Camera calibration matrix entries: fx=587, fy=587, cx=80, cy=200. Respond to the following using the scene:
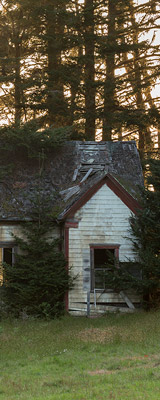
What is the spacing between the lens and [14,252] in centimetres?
2291

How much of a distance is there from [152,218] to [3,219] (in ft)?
18.7

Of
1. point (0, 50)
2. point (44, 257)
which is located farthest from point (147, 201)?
point (0, 50)

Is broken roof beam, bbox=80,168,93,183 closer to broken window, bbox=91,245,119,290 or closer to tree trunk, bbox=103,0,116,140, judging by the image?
broken window, bbox=91,245,119,290

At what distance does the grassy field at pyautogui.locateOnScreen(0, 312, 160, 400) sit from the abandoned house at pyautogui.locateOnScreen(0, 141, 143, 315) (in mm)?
2024

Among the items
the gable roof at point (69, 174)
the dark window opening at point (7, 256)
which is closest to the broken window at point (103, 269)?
the gable roof at point (69, 174)

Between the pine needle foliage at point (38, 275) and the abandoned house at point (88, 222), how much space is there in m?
0.46

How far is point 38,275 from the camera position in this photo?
21234 millimetres

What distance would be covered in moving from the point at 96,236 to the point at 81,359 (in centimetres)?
932

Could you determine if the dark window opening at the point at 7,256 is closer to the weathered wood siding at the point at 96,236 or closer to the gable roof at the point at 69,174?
the gable roof at the point at 69,174

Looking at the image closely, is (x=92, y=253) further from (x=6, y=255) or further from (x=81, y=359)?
(x=81, y=359)

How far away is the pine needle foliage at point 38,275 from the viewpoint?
21.2 metres

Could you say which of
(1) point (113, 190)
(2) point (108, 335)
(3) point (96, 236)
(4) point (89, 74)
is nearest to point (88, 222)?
(3) point (96, 236)

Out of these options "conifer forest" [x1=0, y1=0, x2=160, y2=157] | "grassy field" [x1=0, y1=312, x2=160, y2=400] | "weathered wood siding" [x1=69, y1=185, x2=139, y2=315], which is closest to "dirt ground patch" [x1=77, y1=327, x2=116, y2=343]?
"grassy field" [x1=0, y1=312, x2=160, y2=400]

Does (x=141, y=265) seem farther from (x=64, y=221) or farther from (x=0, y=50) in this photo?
(x=0, y=50)
